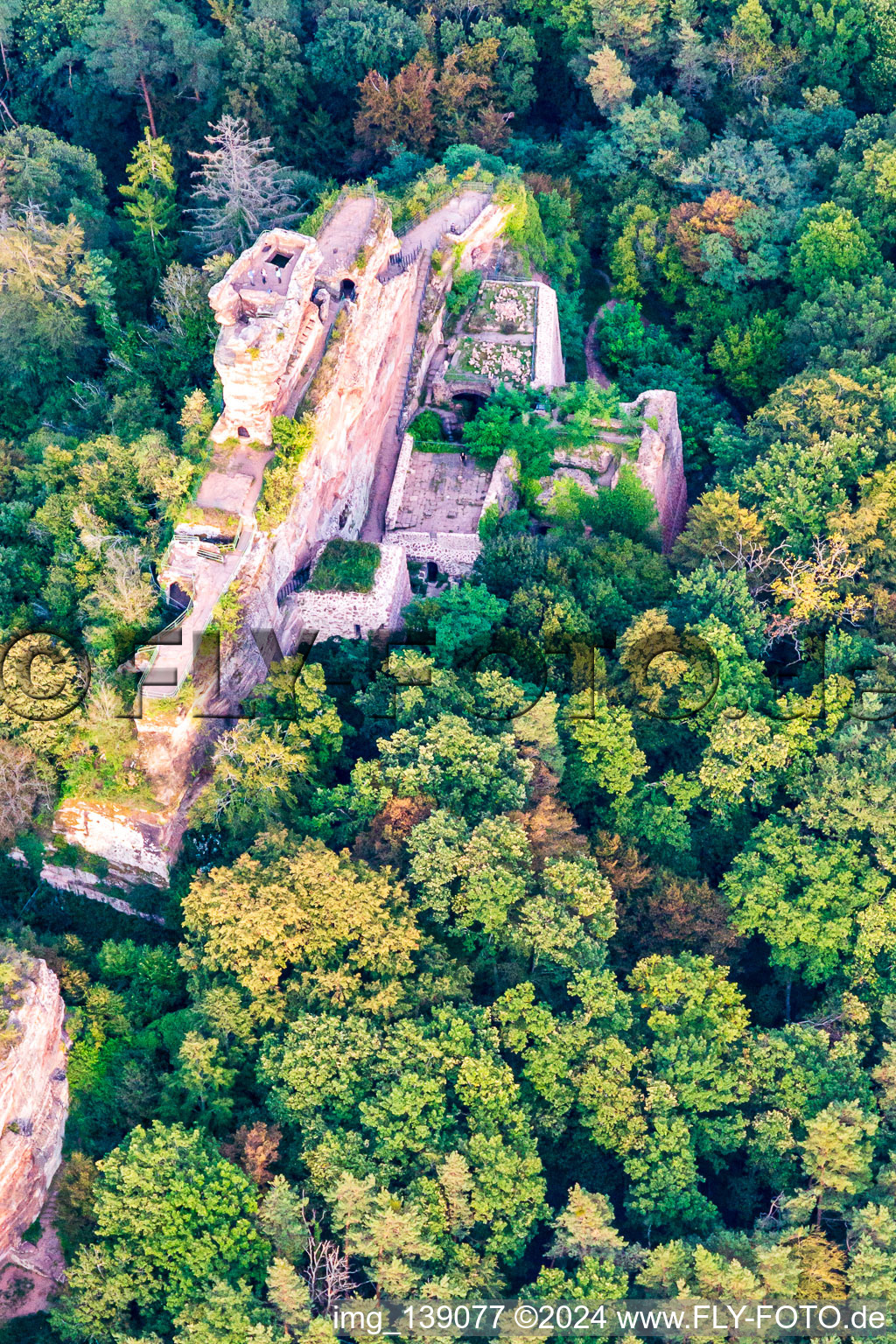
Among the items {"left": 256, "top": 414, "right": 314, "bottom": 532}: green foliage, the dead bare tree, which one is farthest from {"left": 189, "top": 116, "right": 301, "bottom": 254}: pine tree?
the dead bare tree

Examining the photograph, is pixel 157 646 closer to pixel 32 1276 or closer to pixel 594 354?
pixel 32 1276

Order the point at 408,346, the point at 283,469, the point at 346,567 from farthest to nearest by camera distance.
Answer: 1. the point at 408,346
2. the point at 346,567
3. the point at 283,469

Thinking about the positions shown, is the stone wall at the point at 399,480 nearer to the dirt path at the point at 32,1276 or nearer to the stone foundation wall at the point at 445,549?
the stone foundation wall at the point at 445,549

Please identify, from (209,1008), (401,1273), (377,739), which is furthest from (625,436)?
(401,1273)

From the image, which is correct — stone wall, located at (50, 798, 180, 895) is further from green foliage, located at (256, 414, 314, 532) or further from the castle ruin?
green foliage, located at (256, 414, 314, 532)

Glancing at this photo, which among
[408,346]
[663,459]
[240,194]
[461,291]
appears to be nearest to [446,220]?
[461,291]

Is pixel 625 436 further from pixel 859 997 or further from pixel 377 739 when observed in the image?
pixel 859 997
